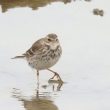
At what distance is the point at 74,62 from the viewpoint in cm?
1495

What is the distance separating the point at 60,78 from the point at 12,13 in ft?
18.9

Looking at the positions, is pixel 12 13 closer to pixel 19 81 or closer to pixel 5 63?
pixel 5 63

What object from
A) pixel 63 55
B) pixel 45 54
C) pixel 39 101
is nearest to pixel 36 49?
pixel 45 54

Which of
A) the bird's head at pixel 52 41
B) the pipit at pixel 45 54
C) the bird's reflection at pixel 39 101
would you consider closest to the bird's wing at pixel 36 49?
the pipit at pixel 45 54

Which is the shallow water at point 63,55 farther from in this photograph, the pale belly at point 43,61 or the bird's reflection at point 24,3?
the pale belly at point 43,61

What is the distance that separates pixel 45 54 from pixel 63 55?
1784 millimetres

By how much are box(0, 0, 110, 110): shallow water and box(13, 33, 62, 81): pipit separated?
0.27 metres

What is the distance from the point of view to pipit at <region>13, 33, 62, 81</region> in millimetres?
13675

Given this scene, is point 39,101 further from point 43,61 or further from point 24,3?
point 24,3

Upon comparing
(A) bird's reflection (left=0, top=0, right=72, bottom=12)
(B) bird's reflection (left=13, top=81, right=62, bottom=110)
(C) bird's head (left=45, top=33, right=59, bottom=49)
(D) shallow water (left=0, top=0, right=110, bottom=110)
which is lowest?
(B) bird's reflection (left=13, top=81, right=62, bottom=110)

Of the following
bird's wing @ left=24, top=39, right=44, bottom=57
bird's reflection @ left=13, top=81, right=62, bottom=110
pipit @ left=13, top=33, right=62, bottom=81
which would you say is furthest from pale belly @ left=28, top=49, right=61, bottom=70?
bird's reflection @ left=13, top=81, right=62, bottom=110

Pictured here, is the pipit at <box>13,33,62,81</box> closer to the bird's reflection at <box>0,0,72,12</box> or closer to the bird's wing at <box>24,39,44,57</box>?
the bird's wing at <box>24,39,44,57</box>

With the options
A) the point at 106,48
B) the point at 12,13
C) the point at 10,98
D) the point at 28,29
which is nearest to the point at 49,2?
the point at 12,13

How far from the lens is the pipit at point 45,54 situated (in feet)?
44.9
